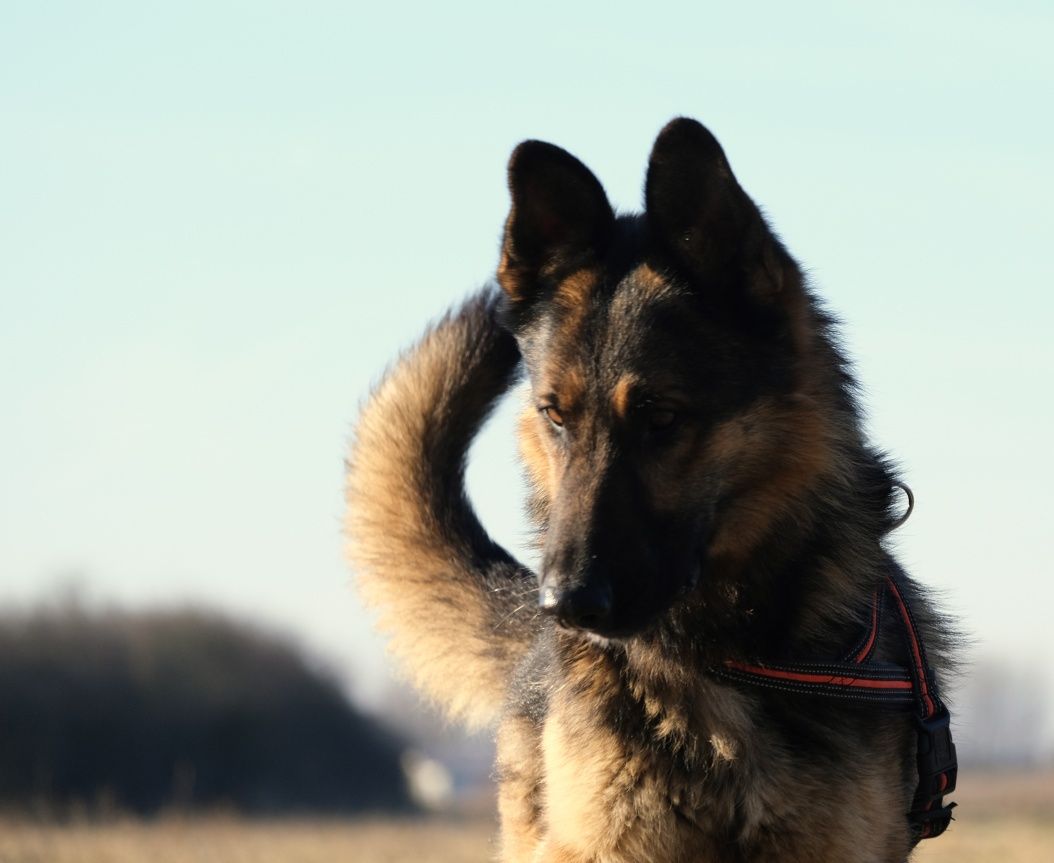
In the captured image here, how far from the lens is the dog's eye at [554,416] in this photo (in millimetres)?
4609

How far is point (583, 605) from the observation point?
4.13 m

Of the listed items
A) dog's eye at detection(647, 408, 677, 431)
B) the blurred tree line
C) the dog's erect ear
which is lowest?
the blurred tree line

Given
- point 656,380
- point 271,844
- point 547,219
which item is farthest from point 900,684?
point 271,844

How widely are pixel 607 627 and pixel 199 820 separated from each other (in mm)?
16224

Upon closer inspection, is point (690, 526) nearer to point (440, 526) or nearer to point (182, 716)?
point (440, 526)

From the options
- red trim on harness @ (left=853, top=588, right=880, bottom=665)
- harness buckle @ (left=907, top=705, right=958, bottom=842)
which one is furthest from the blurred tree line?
red trim on harness @ (left=853, top=588, right=880, bottom=665)

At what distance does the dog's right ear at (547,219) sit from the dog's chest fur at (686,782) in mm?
1277

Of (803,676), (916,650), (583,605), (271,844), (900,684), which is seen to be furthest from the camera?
(271,844)

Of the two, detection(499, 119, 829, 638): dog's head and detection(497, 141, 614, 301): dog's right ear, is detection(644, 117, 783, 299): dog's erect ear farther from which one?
detection(497, 141, 614, 301): dog's right ear

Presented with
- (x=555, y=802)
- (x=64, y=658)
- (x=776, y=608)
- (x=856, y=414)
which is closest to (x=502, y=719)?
(x=555, y=802)

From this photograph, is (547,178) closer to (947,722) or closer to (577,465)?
(577,465)

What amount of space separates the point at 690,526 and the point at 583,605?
20.7 inches

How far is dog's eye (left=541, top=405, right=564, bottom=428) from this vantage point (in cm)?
461

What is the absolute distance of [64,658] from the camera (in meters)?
41.2
